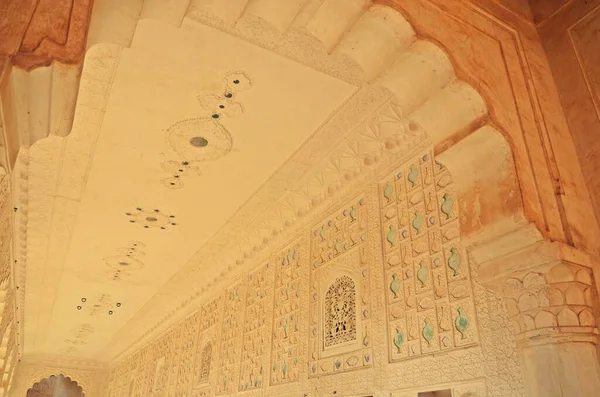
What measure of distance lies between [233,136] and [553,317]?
3202 millimetres

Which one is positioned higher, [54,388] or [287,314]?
[54,388]

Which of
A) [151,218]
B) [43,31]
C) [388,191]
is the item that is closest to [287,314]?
[388,191]

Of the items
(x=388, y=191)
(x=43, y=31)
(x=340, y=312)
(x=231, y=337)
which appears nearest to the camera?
(x=43, y=31)

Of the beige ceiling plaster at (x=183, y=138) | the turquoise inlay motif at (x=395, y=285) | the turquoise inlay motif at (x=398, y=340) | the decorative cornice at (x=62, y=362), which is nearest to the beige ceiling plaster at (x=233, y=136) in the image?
the beige ceiling plaster at (x=183, y=138)

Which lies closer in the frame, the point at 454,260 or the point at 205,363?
the point at 454,260

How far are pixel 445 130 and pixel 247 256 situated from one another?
4428mm

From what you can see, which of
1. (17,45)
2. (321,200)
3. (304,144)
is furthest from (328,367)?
(17,45)

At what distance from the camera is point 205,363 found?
7441mm

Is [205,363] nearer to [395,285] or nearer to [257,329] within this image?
[257,329]

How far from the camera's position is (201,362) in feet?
24.9

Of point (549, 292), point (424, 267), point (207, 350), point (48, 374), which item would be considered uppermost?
point (48, 374)

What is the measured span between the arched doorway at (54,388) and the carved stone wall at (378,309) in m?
16.4

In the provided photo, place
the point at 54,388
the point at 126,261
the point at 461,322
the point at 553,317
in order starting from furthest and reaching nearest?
the point at 54,388
the point at 126,261
the point at 461,322
the point at 553,317

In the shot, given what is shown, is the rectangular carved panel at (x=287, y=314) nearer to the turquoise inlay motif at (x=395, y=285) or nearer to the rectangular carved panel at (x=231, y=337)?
the rectangular carved panel at (x=231, y=337)
